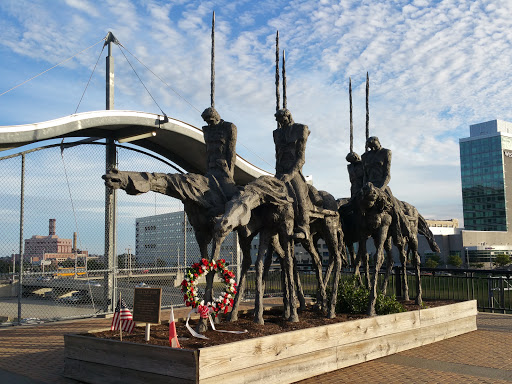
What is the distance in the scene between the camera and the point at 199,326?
688 centimetres

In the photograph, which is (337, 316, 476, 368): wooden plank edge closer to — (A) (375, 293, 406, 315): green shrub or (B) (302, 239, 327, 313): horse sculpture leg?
(A) (375, 293, 406, 315): green shrub

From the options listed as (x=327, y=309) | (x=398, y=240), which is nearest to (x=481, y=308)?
(x=398, y=240)

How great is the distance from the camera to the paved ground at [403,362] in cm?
643

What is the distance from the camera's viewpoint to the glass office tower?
89312mm

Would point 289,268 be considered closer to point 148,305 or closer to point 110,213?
point 148,305

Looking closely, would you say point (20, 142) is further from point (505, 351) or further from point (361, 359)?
point (505, 351)

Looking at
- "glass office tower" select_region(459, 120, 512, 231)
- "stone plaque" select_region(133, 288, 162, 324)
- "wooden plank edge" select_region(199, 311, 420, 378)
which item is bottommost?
"wooden plank edge" select_region(199, 311, 420, 378)

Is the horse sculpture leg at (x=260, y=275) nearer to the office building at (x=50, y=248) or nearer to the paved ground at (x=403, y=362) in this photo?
the paved ground at (x=403, y=362)

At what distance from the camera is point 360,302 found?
29.8 ft

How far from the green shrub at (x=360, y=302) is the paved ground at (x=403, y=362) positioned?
83 centimetres

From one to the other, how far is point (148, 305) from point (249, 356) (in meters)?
1.54

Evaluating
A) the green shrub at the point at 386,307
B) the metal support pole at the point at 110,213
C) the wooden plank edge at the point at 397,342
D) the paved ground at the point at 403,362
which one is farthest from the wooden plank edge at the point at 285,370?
the metal support pole at the point at 110,213

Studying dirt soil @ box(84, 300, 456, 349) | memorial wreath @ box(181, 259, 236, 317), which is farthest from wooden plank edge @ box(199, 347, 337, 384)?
memorial wreath @ box(181, 259, 236, 317)

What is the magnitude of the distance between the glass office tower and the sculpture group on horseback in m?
88.7
